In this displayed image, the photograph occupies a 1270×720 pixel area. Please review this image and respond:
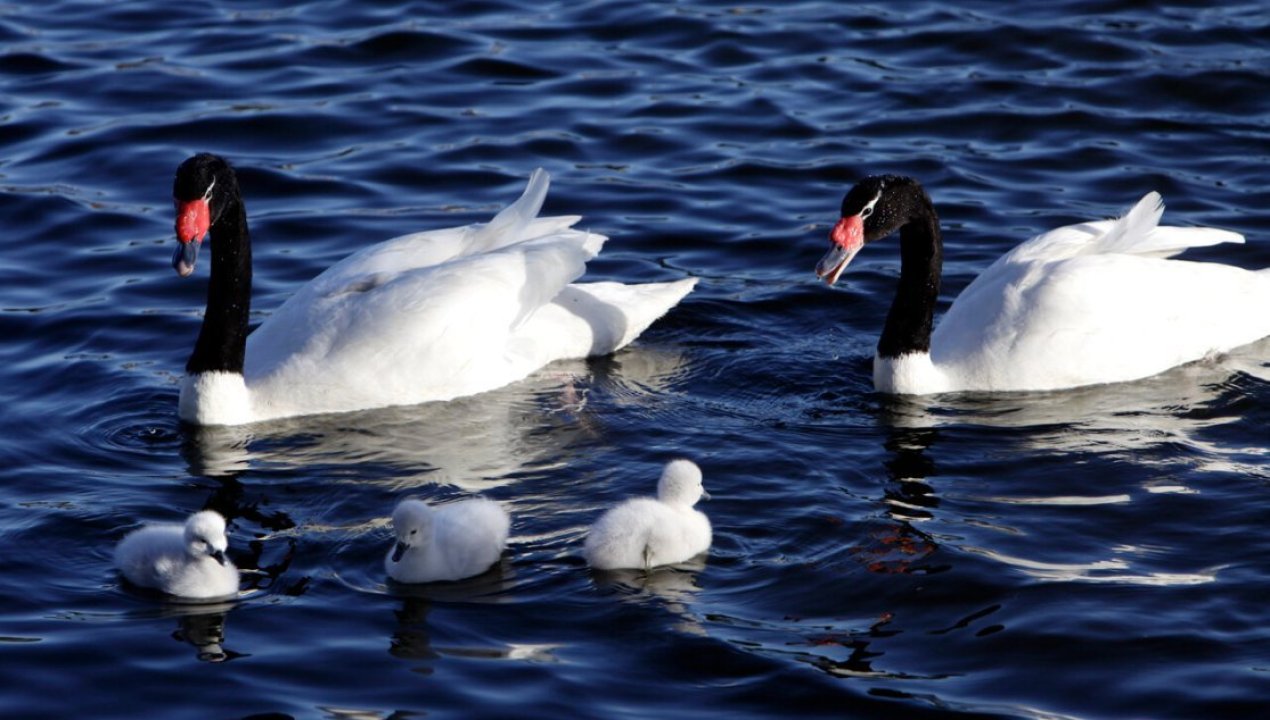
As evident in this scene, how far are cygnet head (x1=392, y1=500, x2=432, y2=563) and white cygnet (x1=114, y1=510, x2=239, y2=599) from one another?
77 cm

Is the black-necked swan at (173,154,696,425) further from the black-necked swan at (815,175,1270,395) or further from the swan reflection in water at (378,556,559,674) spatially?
the swan reflection in water at (378,556,559,674)

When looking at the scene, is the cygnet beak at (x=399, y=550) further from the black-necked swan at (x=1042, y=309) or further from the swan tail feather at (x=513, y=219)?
the swan tail feather at (x=513, y=219)

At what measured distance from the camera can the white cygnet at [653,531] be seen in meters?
9.23

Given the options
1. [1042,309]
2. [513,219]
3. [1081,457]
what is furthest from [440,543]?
[1042,309]

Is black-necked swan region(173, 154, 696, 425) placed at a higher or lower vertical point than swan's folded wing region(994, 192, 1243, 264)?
lower

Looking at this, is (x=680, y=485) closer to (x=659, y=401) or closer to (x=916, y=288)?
(x=659, y=401)

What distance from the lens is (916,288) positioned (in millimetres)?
12195

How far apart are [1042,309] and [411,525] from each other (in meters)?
4.65

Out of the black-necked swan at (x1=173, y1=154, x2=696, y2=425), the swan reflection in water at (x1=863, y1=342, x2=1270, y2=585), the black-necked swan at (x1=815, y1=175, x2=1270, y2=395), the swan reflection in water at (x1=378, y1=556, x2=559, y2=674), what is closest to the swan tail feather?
the black-necked swan at (x1=173, y1=154, x2=696, y2=425)

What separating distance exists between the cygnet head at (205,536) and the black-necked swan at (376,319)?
259cm

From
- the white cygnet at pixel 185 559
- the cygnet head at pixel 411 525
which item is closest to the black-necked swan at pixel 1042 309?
the cygnet head at pixel 411 525

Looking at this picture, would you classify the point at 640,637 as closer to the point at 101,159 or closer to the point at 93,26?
the point at 101,159

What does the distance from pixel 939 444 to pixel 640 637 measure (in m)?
3.13

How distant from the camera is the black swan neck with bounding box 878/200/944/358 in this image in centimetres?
1208
